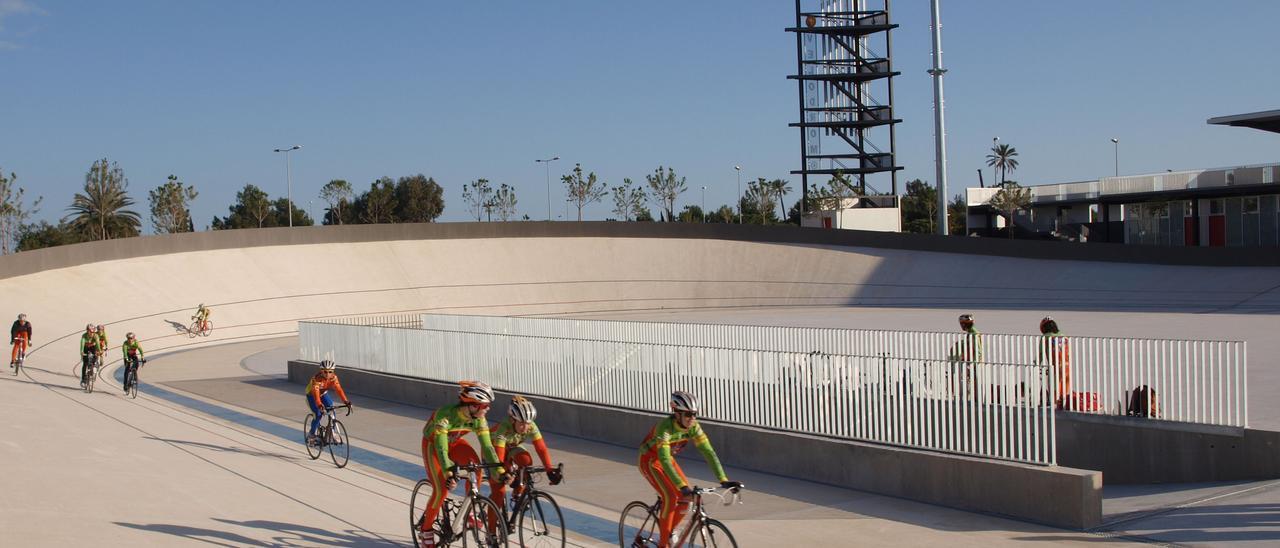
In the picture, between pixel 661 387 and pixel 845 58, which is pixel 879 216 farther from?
pixel 661 387

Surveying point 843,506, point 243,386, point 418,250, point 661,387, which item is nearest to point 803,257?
point 418,250

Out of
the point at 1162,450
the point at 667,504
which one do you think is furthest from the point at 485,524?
the point at 1162,450

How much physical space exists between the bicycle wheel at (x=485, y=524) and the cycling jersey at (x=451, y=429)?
28 centimetres

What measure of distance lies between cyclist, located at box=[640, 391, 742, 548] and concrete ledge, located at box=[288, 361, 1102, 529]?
412cm

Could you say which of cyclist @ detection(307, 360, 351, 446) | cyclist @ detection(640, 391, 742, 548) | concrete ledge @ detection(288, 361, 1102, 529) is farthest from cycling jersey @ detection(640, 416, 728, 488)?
cyclist @ detection(307, 360, 351, 446)

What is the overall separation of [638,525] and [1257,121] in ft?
148

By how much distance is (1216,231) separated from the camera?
5069 cm

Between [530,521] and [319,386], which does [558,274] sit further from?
[530,521]

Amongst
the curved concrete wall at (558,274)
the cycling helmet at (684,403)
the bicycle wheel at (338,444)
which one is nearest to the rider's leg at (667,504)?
the cycling helmet at (684,403)

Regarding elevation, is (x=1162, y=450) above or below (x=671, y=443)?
below

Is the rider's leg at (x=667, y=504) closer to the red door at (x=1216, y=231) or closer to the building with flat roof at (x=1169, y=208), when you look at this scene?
the building with flat roof at (x=1169, y=208)

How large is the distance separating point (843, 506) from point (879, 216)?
251 feet

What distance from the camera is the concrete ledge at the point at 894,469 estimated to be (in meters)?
9.88

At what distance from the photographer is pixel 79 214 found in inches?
3167
